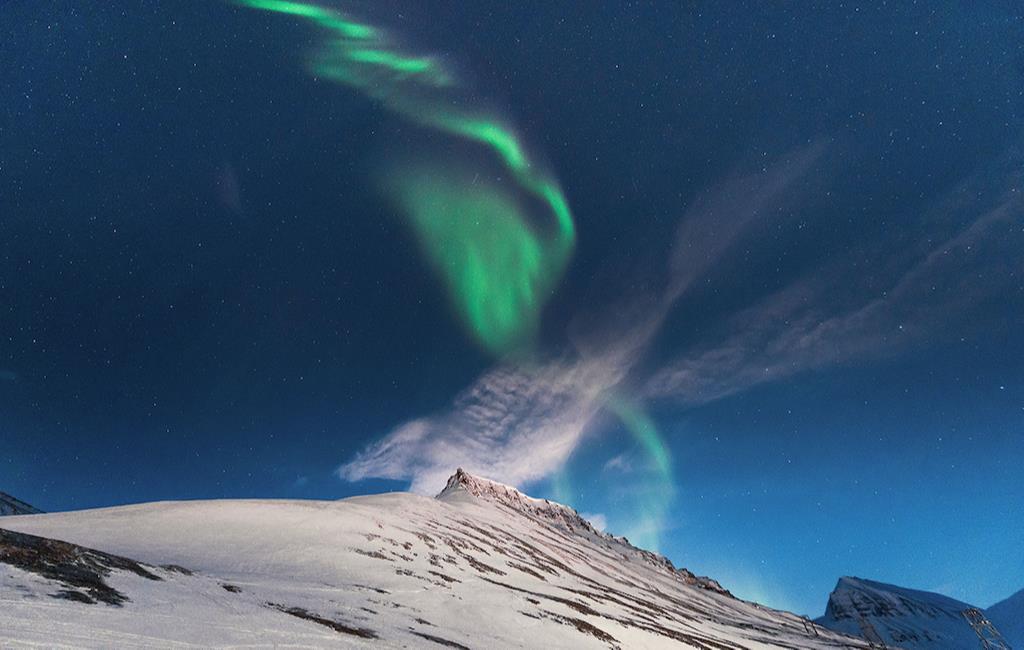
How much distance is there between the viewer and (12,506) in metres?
130

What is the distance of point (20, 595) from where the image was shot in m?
7.88

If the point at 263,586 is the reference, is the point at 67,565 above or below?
below

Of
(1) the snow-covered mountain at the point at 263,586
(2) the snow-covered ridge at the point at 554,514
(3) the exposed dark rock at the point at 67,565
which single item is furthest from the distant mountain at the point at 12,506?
(3) the exposed dark rock at the point at 67,565

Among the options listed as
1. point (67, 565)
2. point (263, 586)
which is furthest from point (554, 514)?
point (67, 565)

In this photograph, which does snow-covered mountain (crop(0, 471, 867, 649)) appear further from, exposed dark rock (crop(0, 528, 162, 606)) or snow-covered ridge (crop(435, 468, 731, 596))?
snow-covered ridge (crop(435, 468, 731, 596))

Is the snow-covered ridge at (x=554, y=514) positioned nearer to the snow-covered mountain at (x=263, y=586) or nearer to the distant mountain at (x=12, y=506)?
the snow-covered mountain at (x=263, y=586)

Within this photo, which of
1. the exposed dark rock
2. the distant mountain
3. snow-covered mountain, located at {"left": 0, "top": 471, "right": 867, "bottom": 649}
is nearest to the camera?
snow-covered mountain, located at {"left": 0, "top": 471, "right": 867, "bottom": 649}

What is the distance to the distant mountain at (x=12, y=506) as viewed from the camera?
124 metres

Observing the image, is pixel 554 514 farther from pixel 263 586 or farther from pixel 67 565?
pixel 67 565

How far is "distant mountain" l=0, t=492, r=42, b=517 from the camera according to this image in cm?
12419

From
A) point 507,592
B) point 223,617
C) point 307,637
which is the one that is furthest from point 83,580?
point 507,592

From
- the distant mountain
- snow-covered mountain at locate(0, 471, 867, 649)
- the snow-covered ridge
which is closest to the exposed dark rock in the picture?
snow-covered mountain at locate(0, 471, 867, 649)

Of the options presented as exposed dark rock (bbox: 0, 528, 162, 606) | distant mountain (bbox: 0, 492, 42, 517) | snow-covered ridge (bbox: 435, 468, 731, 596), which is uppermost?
snow-covered ridge (bbox: 435, 468, 731, 596)

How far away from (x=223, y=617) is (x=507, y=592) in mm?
17841
